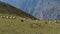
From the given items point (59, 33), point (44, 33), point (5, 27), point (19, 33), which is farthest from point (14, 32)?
point (59, 33)

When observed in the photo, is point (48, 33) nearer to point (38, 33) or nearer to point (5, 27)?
point (38, 33)

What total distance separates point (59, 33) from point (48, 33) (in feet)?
5.94

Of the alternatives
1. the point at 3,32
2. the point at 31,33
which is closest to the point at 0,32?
the point at 3,32

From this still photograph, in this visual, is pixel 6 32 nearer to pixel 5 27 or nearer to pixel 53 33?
pixel 5 27

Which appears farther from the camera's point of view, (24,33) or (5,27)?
(5,27)

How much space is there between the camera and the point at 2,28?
2831 centimetres

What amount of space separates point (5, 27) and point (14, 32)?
8.44 ft

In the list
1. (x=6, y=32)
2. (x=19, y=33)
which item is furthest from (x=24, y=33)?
(x=6, y=32)

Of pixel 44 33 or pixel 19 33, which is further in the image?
pixel 44 33

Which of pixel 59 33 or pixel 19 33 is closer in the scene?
pixel 19 33

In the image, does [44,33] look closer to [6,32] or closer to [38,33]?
[38,33]

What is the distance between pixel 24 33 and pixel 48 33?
378cm

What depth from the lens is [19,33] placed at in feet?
86.8

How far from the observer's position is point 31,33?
27391 millimetres
